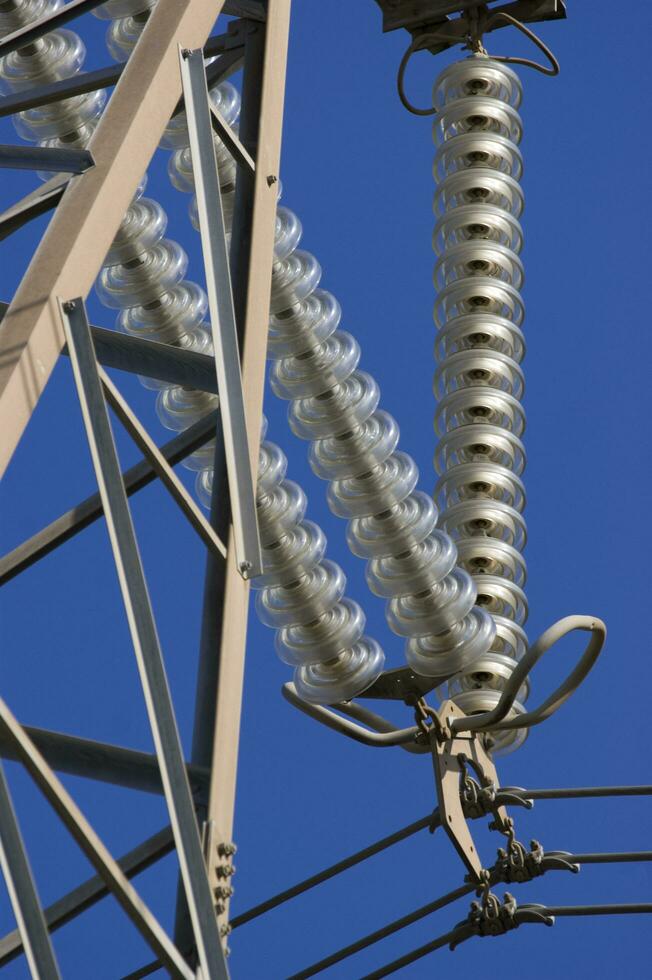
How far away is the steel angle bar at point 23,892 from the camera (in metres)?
4.89

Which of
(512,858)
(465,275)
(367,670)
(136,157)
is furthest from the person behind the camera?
(465,275)

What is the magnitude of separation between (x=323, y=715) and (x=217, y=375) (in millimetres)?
2094

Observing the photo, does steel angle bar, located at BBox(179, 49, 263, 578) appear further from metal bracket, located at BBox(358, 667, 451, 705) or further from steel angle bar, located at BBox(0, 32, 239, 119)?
metal bracket, located at BBox(358, 667, 451, 705)

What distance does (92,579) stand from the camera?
2784 cm

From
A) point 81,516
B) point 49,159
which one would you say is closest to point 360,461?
point 81,516

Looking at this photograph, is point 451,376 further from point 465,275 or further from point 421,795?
point 421,795

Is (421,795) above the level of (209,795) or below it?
above

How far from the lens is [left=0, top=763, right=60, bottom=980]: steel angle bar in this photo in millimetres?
4891

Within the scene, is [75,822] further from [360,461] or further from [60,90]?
[60,90]

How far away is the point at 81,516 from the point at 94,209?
1.13m

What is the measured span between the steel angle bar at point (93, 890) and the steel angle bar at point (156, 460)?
907mm

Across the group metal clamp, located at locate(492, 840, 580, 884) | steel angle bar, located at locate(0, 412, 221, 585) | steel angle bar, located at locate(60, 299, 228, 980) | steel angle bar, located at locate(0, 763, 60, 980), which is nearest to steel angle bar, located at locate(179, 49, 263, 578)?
steel angle bar, located at locate(0, 412, 221, 585)

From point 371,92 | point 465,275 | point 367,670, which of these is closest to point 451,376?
point 465,275

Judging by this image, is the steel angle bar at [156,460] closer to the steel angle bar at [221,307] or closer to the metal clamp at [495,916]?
the steel angle bar at [221,307]
